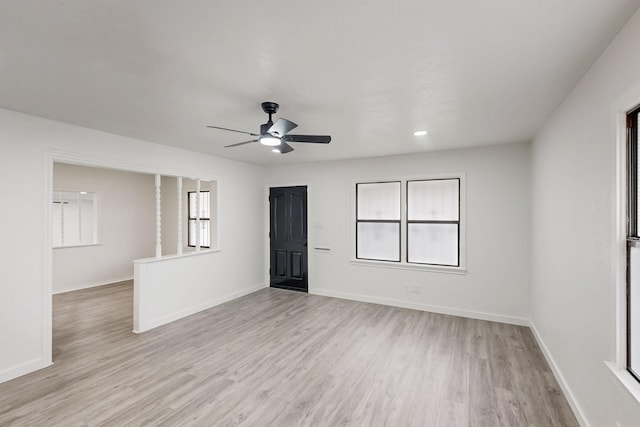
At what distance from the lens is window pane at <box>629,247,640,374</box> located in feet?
5.06

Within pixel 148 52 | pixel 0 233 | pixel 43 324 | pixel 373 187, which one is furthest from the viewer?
pixel 373 187

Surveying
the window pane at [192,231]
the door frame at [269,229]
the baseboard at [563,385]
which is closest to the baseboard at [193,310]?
the door frame at [269,229]

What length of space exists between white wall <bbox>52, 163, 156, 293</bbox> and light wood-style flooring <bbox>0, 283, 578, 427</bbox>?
7.32 feet

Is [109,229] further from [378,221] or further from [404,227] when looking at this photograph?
[404,227]

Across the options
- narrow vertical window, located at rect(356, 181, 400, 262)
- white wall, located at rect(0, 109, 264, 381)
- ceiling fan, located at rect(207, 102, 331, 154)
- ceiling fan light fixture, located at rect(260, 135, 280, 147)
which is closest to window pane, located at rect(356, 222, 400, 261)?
narrow vertical window, located at rect(356, 181, 400, 262)

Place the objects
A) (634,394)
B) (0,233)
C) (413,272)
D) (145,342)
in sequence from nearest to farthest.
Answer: (634,394)
(0,233)
(145,342)
(413,272)

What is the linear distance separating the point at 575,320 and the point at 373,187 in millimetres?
3443

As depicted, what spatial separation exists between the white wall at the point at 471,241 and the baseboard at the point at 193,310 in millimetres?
1609

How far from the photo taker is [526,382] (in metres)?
2.73

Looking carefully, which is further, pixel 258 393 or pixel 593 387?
pixel 258 393

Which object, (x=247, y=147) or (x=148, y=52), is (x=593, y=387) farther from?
(x=247, y=147)

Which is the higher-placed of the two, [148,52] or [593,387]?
[148,52]

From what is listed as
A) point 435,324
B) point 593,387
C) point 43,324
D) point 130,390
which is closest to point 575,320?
point 593,387

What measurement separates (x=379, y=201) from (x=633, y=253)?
373 centimetres
